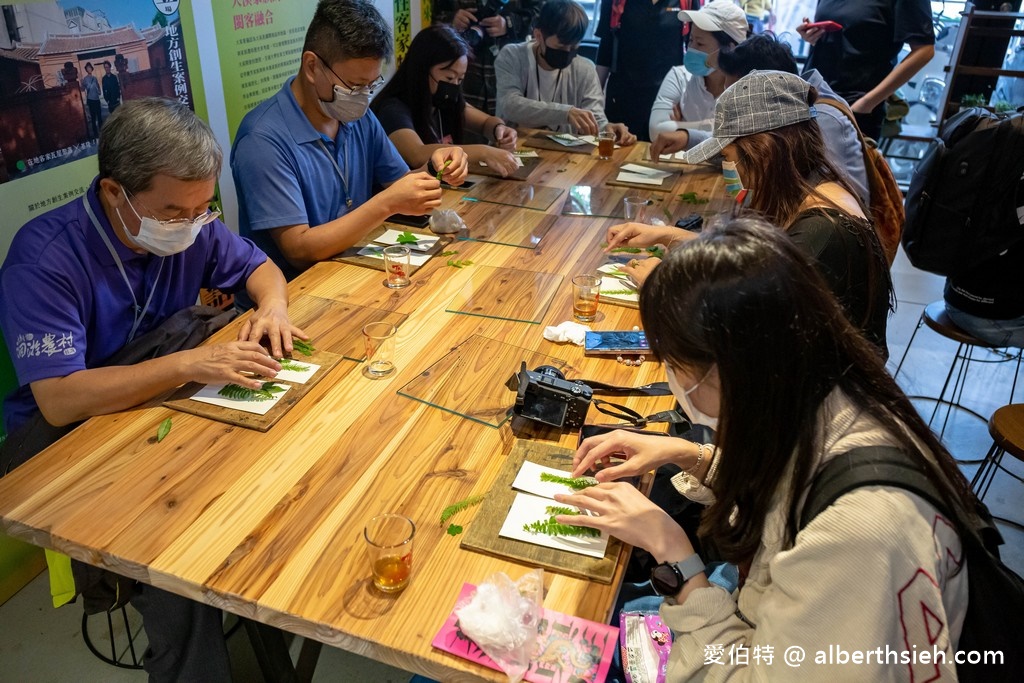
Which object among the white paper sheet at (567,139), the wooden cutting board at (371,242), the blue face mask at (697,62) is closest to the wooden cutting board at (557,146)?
the white paper sheet at (567,139)

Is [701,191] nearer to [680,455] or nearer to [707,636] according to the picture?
[680,455]

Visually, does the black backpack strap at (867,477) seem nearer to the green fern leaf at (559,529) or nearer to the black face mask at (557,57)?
the green fern leaf at (559,529)

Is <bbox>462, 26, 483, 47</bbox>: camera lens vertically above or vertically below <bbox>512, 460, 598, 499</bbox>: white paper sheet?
above

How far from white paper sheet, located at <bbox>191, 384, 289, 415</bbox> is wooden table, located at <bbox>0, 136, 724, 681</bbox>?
52mm

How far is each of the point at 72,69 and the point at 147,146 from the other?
0.96 m

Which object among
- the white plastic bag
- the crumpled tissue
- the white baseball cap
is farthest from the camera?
the white baseball cap

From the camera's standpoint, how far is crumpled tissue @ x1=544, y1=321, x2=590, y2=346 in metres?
1.91

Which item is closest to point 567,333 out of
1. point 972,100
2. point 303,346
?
point 303,346

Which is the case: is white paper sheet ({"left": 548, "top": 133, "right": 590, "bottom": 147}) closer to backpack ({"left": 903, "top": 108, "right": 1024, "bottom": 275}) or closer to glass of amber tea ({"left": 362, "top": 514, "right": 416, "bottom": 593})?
backpack ({"left": 903, "top": 108, "right": 1024, "bottom": 275})

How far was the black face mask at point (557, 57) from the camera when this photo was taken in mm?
3881

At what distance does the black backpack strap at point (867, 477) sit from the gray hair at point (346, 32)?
6.17ft

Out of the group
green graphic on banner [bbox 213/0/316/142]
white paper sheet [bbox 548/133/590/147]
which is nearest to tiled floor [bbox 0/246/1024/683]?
green graphic on banner [bbox 213/0/316/142]

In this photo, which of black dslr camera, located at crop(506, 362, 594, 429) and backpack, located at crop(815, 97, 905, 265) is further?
backpack, located at crop(815, 97, 905, 265)

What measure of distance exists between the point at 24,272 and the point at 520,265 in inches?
51.7
